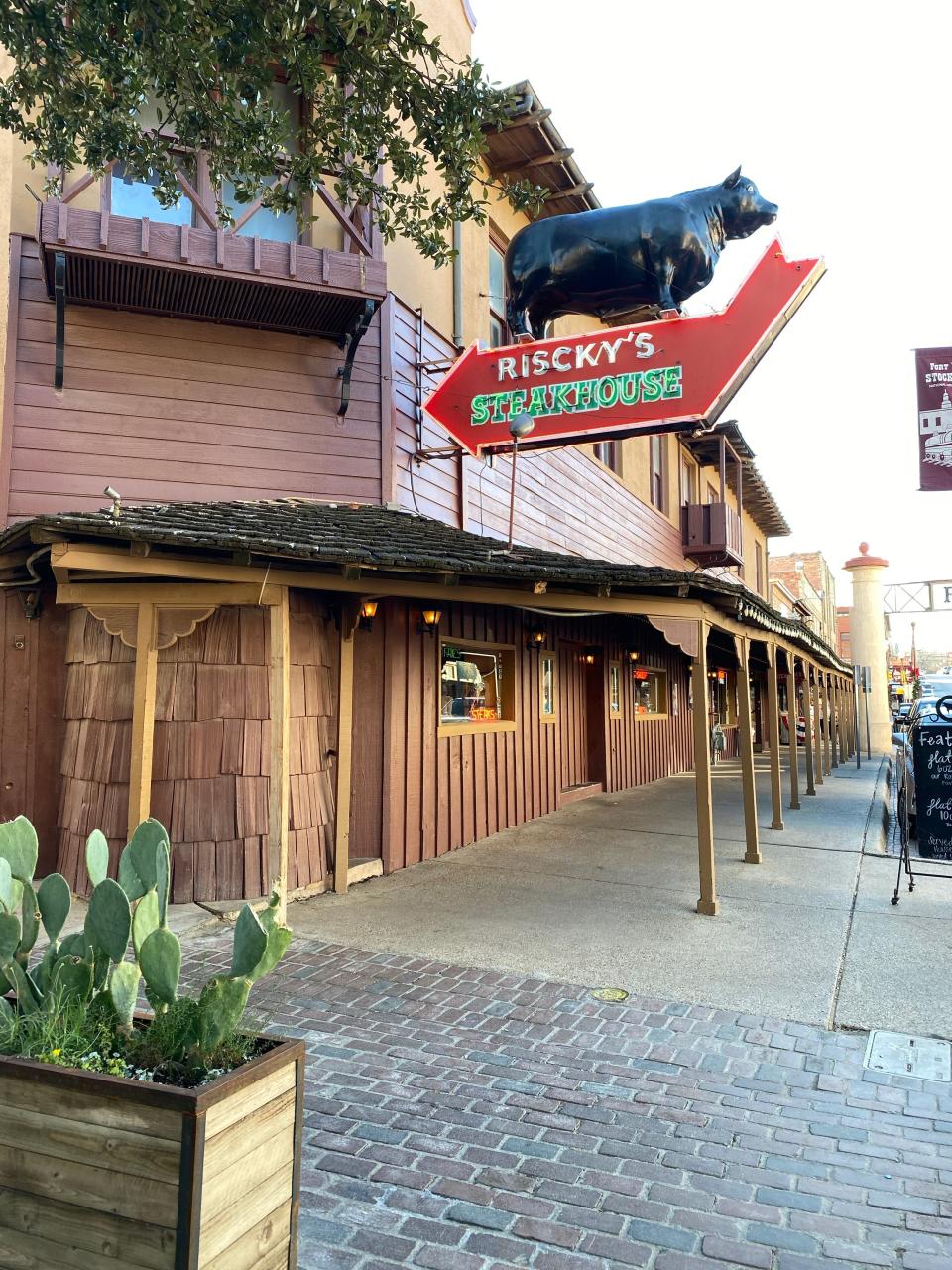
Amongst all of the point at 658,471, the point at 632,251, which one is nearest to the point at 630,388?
the point at 632,251

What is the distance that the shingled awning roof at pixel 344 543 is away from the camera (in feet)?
18.4

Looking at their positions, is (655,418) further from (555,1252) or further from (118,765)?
(555,1252)

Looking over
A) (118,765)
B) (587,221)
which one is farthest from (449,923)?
(587,221)

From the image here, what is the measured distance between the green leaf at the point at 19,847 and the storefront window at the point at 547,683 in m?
8.52

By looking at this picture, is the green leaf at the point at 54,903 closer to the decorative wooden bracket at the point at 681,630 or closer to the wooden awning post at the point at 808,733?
the decorative wooden bracket at the point at 681,630

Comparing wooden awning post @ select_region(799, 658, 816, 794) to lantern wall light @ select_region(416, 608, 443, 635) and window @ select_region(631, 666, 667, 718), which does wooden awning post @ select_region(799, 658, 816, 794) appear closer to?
window @ select_region(631, 666, 667, 718)

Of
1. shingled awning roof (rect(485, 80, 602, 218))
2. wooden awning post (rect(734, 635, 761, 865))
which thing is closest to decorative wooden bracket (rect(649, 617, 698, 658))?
wooden awning post (rect(734, 635, 761, 865))

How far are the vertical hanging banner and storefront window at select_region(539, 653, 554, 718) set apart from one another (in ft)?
16.3

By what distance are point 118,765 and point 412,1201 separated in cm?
455

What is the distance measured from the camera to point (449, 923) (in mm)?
6297

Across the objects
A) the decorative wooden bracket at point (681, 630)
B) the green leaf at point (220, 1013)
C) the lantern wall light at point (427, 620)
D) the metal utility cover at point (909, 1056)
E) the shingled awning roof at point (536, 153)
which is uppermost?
the shingled awning roof at point (536, 153)

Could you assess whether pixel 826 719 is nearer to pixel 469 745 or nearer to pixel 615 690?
pixel 615 690

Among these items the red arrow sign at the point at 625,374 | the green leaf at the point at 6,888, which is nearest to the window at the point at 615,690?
the red arrow sign at the point at 625,374

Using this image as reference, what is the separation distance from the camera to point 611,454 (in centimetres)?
1520
